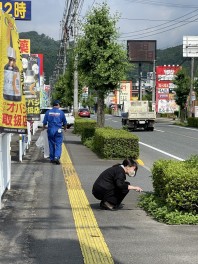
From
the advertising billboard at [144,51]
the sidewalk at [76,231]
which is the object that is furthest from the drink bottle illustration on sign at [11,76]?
the advertising billboard at [144,51]

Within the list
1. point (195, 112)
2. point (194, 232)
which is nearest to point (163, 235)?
point (194, 232)

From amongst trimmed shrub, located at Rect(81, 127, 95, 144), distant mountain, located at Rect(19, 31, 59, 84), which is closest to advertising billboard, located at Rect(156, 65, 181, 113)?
distant mountain, located at Rect(19, 31, 59, 84)

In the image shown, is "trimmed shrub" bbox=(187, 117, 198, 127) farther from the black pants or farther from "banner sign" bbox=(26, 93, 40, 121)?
the black pants

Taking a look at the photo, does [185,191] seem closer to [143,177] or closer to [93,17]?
[143,177]

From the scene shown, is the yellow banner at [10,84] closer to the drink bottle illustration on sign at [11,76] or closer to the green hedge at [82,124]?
the drink bottle illustration on sign at [11,76]

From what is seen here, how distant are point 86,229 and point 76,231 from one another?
16 cm

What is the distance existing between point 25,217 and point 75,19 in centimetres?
2669

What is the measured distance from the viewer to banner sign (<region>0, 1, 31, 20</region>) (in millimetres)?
13648

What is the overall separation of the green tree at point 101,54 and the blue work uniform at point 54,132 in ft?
19.6

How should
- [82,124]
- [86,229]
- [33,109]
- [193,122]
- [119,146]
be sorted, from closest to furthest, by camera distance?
1. [86,229]
2. [119,146]
3. [33,109]
4. [82,124]
5. [193,122]

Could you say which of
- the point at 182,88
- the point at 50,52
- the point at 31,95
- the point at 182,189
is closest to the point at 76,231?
the point at 182,189

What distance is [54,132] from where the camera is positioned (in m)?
13.9

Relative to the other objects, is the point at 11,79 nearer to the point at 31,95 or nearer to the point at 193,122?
the point at 31,95

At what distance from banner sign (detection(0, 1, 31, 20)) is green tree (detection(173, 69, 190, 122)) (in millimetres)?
41269
